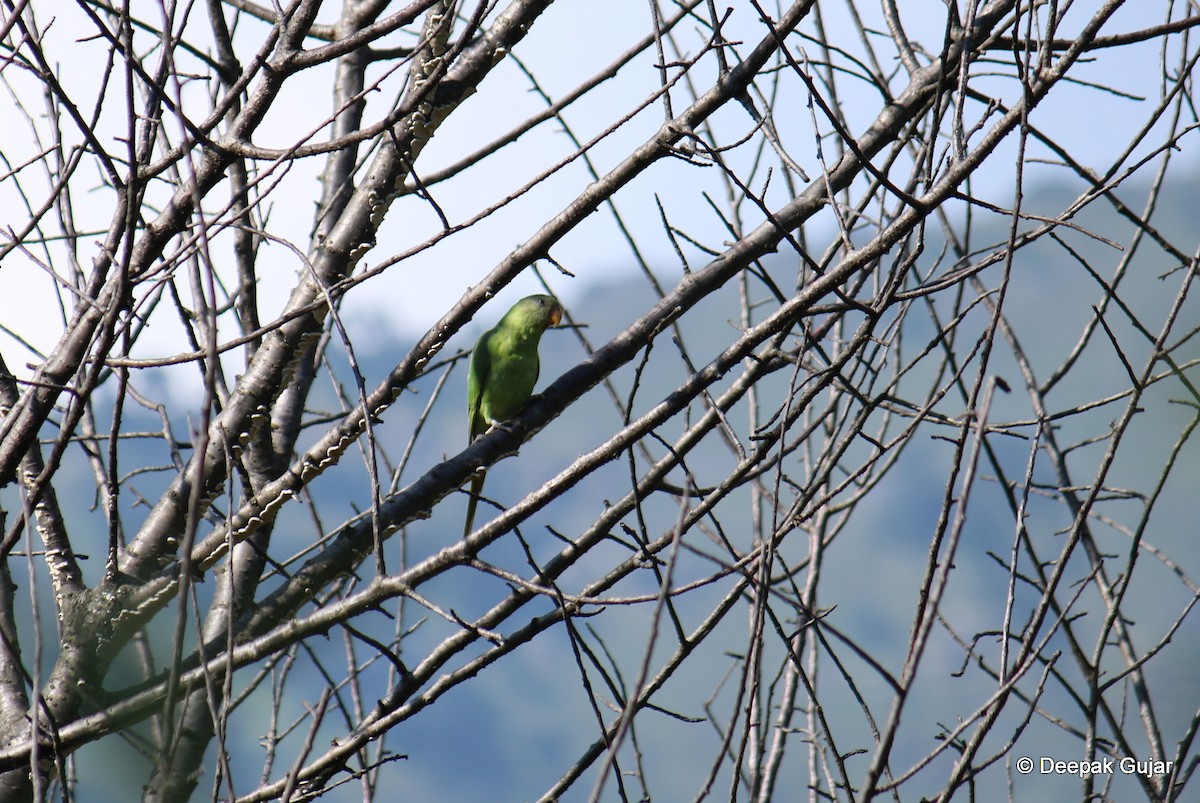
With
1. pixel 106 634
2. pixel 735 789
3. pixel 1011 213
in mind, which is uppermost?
pixel 1011 213

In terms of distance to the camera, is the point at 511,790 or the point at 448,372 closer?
the point at 448,372

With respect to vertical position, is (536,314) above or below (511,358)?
above

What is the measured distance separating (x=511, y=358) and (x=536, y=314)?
0.97 ft

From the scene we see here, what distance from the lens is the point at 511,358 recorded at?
17.7 feet

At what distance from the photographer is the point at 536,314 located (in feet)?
18.0

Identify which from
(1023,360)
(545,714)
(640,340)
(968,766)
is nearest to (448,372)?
(640,340)

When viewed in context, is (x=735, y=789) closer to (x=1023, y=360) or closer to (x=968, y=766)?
(x=968, y=766)

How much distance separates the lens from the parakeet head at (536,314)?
5.45 meters

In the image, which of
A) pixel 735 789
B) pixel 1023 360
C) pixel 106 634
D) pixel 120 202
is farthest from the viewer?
pixel 1023 360

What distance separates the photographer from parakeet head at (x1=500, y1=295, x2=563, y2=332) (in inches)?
215

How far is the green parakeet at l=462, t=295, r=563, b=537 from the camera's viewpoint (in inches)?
213

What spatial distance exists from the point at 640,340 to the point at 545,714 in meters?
8.25

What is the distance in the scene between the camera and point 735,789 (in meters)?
1.79

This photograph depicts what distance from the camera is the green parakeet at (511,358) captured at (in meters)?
5.42
